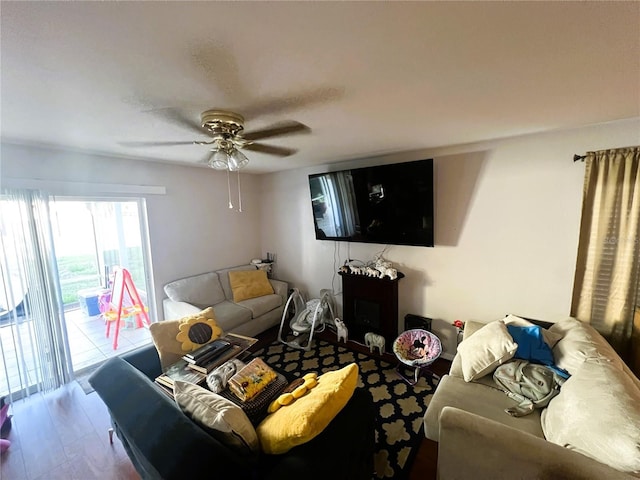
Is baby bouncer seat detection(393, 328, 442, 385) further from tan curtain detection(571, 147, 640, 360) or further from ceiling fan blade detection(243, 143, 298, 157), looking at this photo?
ceiling fan blade detection(243, 143, 298, 157)

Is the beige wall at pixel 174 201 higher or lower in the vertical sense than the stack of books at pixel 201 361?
higher

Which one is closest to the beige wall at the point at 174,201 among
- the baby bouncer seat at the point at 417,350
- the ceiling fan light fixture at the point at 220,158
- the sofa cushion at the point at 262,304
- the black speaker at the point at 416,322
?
the sofa cushion at the point at 262,304

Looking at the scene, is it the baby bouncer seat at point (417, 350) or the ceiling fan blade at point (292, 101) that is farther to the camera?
the baby bouncer seat at point (417, 350)

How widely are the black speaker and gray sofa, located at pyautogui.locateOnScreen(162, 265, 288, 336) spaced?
5.65 ft

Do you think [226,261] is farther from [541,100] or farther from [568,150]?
[568,150]

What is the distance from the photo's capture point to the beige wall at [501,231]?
2.12 metres

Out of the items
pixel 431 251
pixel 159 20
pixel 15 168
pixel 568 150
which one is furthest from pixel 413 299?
pixel 15 168

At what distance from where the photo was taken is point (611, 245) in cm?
194

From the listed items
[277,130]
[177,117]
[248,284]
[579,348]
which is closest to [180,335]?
[248,284]

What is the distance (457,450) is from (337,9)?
192 cm

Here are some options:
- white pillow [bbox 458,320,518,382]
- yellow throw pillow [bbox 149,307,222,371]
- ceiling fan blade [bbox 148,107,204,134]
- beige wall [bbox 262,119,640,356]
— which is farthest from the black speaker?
ceiling fan blade [bbox 148,107,204,134]

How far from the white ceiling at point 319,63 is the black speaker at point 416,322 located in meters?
1.97

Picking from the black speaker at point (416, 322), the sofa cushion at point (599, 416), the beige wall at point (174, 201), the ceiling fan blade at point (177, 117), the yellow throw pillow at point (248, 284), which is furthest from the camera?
the yellow throw pillow at point (248, 284)

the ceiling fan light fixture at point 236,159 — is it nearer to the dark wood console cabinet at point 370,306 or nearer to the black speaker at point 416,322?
the dark wood console cabinet at point 370,306
